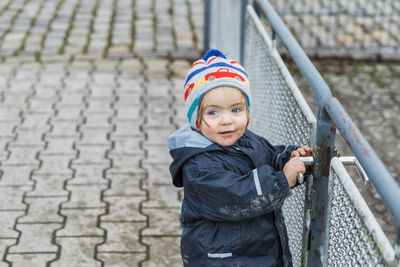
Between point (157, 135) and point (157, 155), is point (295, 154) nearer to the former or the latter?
point (157, 155)

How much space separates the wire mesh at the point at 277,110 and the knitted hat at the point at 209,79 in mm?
327

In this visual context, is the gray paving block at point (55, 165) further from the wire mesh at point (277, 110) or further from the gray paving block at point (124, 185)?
the wire mesh at point (277, 110)

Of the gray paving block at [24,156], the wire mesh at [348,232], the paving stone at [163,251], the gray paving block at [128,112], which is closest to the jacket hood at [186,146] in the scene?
the wire mesh at [348,232]

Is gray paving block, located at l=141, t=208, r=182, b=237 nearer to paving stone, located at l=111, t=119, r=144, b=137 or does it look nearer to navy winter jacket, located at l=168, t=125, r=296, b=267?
→ paving stone, located at l=111, t=119, r=144, b=137

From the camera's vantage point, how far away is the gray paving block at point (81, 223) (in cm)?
455

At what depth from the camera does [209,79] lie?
8.88 feet

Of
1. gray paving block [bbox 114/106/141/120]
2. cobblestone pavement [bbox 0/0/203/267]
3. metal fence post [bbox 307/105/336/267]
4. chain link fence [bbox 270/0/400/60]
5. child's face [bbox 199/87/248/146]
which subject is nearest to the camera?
metal fence post [bbox 307/105/336/267]

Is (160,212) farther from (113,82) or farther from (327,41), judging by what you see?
(327,41)

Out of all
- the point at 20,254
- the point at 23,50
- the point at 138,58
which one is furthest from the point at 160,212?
the point at 23,50

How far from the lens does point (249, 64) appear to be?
487 centimetres

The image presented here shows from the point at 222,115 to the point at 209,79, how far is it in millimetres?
141

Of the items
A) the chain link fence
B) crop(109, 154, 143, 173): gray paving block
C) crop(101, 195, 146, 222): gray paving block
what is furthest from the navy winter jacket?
the chain link fence

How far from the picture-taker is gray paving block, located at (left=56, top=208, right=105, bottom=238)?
4.55 m

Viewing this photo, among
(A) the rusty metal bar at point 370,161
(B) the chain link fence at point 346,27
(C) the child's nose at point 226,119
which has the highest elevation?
(A) the rusty metal bar at point 370,161
